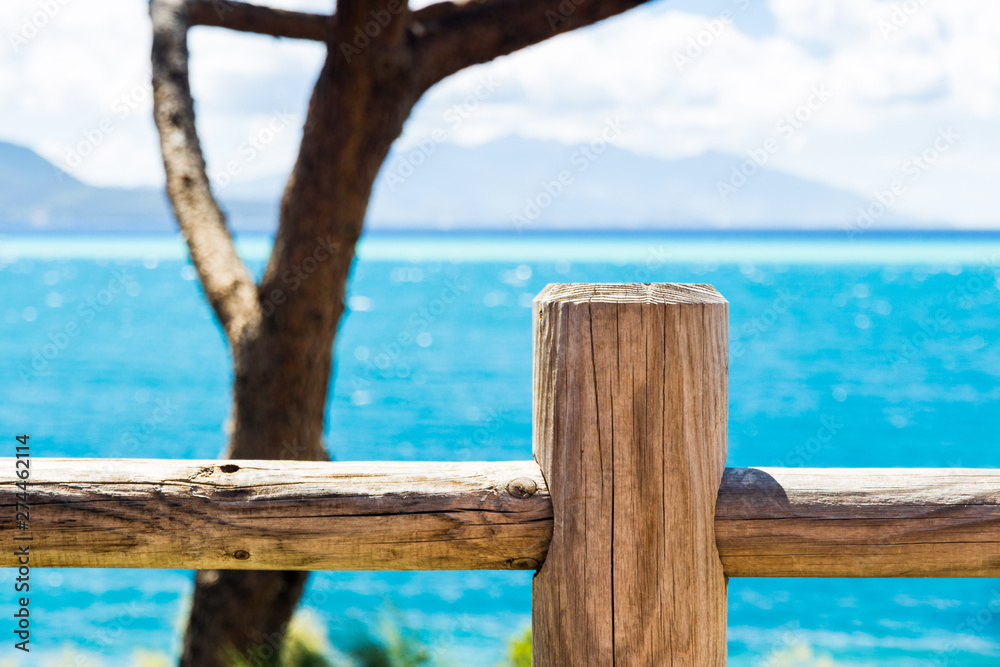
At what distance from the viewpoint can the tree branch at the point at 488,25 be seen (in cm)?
283

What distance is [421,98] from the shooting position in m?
2.90

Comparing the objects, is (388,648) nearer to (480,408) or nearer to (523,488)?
(523,488)

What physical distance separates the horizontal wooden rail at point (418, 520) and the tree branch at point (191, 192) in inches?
68.6

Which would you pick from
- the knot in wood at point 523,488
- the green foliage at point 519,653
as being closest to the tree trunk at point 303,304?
the green foliage at point 519,653

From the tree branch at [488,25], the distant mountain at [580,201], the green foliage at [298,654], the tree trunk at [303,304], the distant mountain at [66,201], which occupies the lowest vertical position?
the green foliage at [298,654]

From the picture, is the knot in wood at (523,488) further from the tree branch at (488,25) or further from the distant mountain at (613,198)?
the distant mountain at (613,198)

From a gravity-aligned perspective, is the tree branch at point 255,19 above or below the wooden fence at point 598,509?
above

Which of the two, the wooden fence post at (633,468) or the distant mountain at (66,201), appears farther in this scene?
the distant mountain at (66,201)

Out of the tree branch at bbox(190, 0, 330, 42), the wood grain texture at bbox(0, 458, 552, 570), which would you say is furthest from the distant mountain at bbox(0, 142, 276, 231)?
the wood grain texture at bbox(0, 458, 552, 570)

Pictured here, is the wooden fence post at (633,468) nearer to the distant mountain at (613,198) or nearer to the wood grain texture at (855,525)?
the wood grain texture at (855,525)

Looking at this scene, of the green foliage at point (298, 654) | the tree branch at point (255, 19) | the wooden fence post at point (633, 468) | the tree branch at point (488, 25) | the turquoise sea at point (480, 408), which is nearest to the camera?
the wooden fence post at point (633, 468)

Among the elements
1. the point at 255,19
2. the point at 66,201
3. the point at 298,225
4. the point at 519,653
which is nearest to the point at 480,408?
the point at 519,653

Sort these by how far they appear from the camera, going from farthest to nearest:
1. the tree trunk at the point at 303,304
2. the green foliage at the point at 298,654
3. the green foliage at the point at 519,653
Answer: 1. the green foliage at the point at 519,653
2. the green foliage at the point at 298,654
3. the tree trunk at the point at 303,304

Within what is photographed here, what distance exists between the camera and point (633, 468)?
113 centimetres
